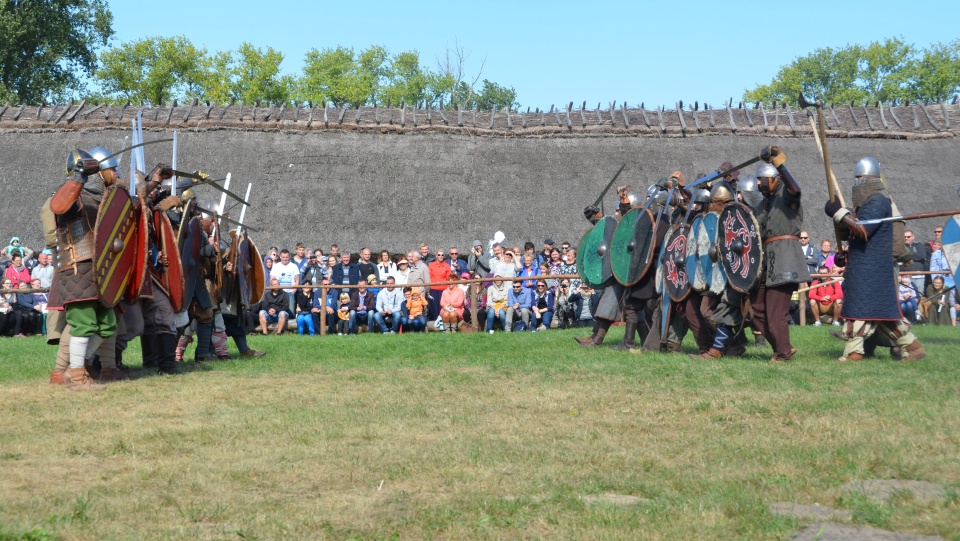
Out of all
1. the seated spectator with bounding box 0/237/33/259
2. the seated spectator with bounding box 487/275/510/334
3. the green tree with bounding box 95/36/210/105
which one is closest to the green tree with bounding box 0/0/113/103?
the green tree with bounding box 95/36/210/105

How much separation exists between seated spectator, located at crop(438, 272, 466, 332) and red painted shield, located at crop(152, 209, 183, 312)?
24.0ft

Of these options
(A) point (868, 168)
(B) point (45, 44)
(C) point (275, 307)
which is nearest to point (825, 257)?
(A) point (868, 168)

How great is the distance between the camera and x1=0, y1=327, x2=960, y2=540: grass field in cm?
427

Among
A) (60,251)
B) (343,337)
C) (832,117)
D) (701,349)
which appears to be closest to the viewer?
(60,251)

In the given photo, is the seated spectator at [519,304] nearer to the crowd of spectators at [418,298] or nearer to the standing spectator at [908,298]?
the crowd of spectators at [418,298]

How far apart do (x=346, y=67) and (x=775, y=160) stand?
45.6 metres

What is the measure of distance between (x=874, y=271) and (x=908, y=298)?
665cm

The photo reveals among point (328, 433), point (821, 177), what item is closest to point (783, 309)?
point (328, 433)

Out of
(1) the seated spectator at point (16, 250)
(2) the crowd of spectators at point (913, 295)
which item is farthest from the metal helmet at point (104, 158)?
(2) the crowd of spectators at point (913, 295)

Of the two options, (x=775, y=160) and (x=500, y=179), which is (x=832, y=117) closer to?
(x=500, y=179)

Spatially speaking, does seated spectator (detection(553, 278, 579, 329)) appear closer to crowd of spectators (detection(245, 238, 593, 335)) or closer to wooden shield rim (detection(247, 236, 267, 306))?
crowd of spectators (detection(245, 238, 593, 335))

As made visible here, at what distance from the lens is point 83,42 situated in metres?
40.5

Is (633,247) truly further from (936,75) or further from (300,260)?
(936,75)

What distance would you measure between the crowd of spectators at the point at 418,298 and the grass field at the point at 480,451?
7115 mm
